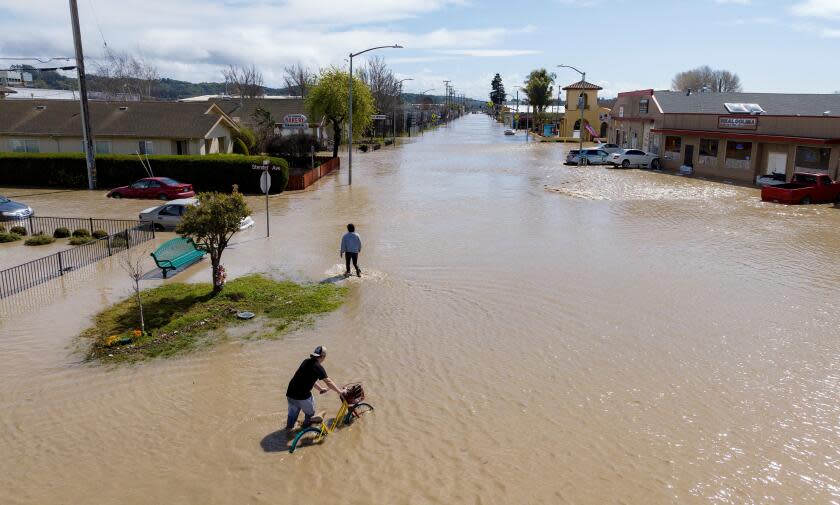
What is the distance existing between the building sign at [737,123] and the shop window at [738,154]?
3.57 ft

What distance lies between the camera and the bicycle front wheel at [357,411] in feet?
30.8

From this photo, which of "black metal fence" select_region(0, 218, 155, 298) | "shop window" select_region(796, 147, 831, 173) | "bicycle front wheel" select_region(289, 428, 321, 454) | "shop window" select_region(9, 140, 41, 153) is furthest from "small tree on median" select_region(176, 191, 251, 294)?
"shop window" select_region(796, 147, 831, 173)

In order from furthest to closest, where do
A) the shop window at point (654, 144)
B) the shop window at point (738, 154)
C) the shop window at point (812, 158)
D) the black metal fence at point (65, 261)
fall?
the shop window at point (654, 144)
the shop window at point (738, 154)
the shop window at point (812, 158)
the black metal fence at point (65, 261)

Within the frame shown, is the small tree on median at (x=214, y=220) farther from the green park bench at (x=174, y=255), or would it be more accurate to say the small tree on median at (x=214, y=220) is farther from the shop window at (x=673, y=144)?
the shop window at (x=673, y=144)

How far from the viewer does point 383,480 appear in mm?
8031

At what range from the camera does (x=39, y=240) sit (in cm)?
2123

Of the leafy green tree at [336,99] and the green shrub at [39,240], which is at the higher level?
the leafy green tree at [336,99]

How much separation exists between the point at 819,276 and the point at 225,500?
57.4 feet

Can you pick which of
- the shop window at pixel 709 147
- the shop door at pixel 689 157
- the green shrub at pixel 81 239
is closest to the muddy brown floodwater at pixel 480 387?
the green shrub at pixel 81 239

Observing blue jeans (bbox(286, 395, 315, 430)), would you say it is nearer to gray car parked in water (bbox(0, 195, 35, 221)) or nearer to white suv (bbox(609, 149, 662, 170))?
gray car parked in water (bbox(0, 195, 35, 221))

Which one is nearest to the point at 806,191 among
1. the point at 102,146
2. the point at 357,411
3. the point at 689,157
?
the point at 689,157

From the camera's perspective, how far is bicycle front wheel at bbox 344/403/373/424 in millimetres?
9402

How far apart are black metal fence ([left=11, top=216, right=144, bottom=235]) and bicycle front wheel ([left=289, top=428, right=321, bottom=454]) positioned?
685 inches

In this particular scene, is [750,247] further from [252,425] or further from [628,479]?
[252,425]
